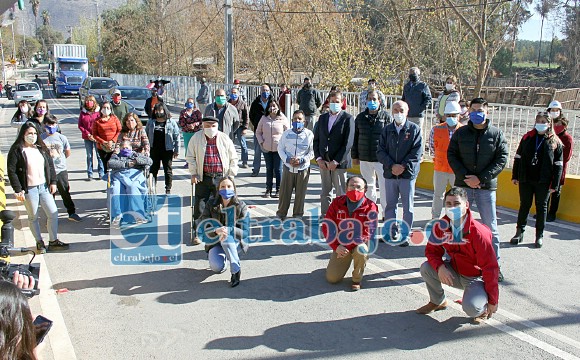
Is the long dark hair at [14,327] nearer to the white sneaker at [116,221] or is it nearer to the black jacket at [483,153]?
the black jacket at [483,153]

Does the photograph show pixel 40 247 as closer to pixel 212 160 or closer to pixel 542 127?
pixel 212 160

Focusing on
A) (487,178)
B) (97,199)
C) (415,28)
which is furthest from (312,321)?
(415,28)

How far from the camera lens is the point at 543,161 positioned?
7.02 m

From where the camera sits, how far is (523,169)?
7.21 meters

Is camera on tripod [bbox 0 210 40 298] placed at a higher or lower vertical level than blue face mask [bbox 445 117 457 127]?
lower

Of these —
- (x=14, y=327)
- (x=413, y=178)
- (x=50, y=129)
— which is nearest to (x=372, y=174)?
(x=413, y=178)

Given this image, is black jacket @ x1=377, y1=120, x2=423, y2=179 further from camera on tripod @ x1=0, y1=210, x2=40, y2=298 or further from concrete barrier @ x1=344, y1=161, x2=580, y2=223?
camera on tripod @ x1=0, y1=210, x2=40, y2=298

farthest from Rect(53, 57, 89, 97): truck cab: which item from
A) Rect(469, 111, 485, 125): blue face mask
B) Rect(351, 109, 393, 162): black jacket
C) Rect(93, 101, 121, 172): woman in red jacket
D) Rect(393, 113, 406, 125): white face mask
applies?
Rect(469, 111, 485, 125): blue face mask

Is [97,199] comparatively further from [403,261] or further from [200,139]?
[403,261]

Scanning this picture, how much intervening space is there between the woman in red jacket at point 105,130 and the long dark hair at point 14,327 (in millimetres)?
8037

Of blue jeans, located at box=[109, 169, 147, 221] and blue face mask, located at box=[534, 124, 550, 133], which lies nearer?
blue face mask, located at box=[534, 124, 550, 133]

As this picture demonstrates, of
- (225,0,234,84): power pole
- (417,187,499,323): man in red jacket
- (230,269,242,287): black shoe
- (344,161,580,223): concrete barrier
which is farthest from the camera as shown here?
(225,0,234,84): power pole

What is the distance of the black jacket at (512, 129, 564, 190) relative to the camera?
7.01 metres

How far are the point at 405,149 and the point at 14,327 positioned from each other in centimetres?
575
